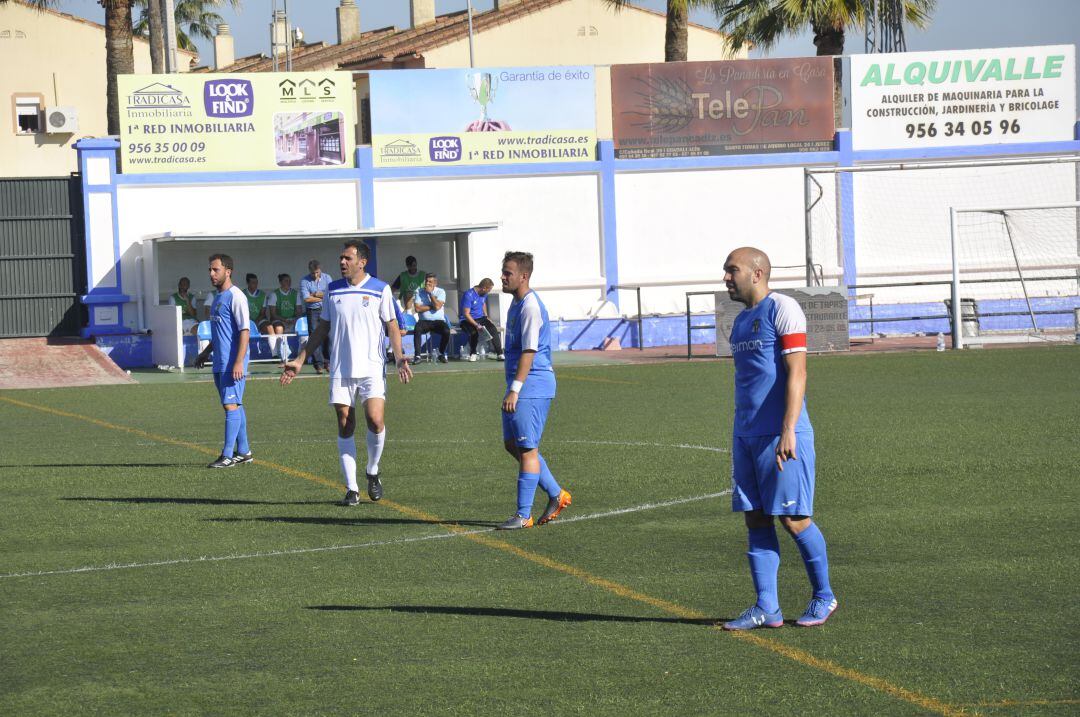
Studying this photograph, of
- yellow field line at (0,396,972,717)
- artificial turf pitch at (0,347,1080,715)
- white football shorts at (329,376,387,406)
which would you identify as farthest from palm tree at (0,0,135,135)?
white football shorts at (329,376,387,406)

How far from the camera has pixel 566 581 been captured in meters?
8.32

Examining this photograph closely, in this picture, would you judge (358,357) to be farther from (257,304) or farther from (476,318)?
(257,304)

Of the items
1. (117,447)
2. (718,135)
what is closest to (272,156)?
(718,135)

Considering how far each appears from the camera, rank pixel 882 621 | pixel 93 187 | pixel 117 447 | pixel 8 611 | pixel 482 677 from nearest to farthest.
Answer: pixel 482 677, pixel 882 621, pixel 8 611, pixel 117 447, pixel 93 187

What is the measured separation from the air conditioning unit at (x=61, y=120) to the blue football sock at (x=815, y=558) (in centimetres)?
4250

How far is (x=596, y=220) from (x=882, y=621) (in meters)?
26.0

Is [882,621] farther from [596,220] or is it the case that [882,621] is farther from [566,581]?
[596,220]

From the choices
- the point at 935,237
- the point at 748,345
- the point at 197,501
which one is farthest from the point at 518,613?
the point at 935,237

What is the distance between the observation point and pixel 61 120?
46.8m

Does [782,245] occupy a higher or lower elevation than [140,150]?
lower

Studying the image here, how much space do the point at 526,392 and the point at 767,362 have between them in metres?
3.39

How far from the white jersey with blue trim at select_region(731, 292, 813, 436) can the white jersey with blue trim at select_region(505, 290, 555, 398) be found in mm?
3145

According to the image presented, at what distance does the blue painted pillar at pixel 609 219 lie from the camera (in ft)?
107

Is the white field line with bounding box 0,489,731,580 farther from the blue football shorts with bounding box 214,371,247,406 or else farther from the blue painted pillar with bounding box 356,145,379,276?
the blue painted pillar with bounding box 356,145,379,276
